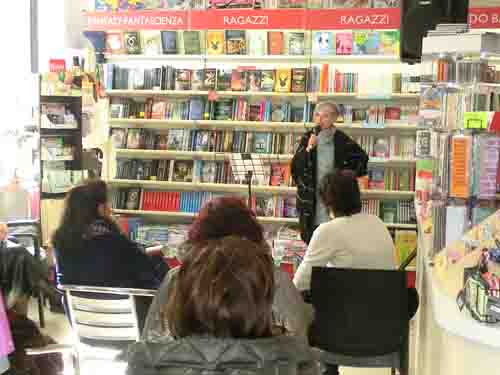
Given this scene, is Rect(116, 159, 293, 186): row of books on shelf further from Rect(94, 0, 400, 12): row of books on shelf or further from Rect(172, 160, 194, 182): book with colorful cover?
Rect(94, 0, 400, 12): row of books on shelf

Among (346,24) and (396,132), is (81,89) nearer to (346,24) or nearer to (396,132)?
(346,24)

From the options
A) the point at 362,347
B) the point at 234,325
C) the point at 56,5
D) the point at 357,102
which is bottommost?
the point at 362,347

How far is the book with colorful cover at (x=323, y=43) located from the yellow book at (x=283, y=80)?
0.32 meters

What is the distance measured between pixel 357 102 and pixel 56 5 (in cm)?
351

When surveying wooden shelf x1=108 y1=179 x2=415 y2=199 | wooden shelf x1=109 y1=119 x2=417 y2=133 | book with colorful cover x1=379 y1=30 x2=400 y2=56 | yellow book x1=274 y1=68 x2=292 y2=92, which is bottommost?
wooden shelf x1=108 y1=179 x2=415 y2=199

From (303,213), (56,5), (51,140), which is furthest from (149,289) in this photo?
(56,5)

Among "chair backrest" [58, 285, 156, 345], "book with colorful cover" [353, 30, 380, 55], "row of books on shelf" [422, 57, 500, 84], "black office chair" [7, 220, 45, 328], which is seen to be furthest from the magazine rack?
"chair backrest" [58, 285, 156, 345]

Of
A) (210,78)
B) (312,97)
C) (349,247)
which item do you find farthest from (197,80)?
(349,247)

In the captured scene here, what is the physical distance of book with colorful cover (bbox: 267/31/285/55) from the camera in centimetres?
629

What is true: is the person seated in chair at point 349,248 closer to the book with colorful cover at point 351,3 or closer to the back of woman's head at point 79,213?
the back of woman's head at point 79,213

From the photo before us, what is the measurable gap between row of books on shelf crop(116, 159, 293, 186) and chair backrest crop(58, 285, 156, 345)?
11.3 ft

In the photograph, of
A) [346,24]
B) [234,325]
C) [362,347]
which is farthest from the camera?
[346,24]

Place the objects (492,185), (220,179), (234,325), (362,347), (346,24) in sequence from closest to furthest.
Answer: (234,325), (492,185), (362,347), (346,24), (220,179)

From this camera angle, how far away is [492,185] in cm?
242
